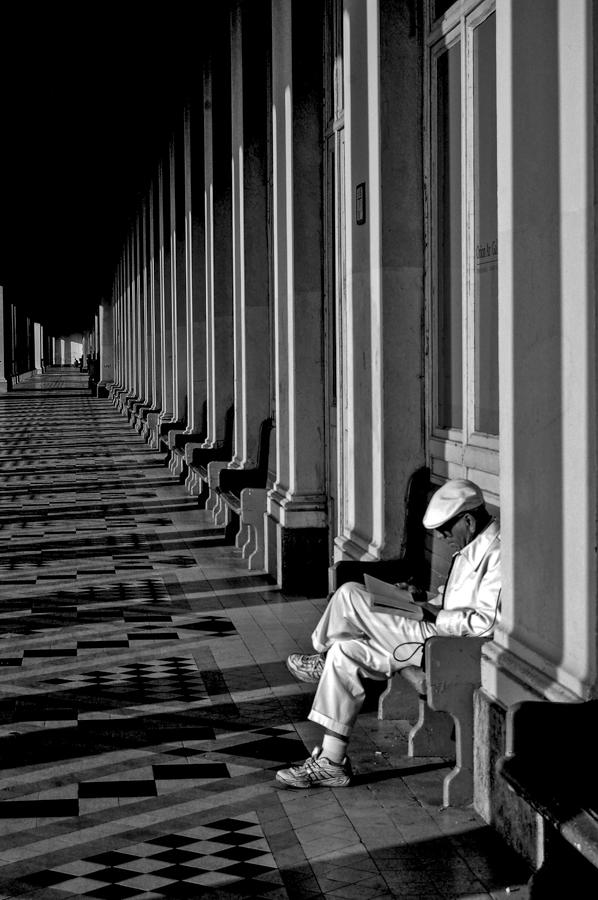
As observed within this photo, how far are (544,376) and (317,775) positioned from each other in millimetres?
2031

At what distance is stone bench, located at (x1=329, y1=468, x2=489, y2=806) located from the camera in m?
5.53

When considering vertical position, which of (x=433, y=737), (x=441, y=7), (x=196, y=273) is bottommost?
(x=433, y=737)

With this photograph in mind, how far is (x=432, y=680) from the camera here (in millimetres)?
5535

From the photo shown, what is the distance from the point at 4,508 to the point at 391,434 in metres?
10.1

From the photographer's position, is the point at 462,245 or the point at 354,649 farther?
the point at 462,245

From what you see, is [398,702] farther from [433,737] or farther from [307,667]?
[307,667]

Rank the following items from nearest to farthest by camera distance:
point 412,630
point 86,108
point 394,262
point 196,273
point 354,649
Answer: point 354,649, point 412,630, point 394,262, point 196,273, point 86,108

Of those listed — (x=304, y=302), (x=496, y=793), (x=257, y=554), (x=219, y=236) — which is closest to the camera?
(x=496, y=793)

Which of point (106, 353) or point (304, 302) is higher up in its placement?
point (106, 353)

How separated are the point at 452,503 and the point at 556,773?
6.38ft

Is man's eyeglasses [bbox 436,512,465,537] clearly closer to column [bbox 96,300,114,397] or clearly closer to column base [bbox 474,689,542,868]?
column base [bbox 474,689,542,868]

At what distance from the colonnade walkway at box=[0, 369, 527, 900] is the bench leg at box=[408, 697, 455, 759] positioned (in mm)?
99

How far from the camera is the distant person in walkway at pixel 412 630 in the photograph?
Result: 5785 millimetres

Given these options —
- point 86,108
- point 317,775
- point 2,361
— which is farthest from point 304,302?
point 2,361
